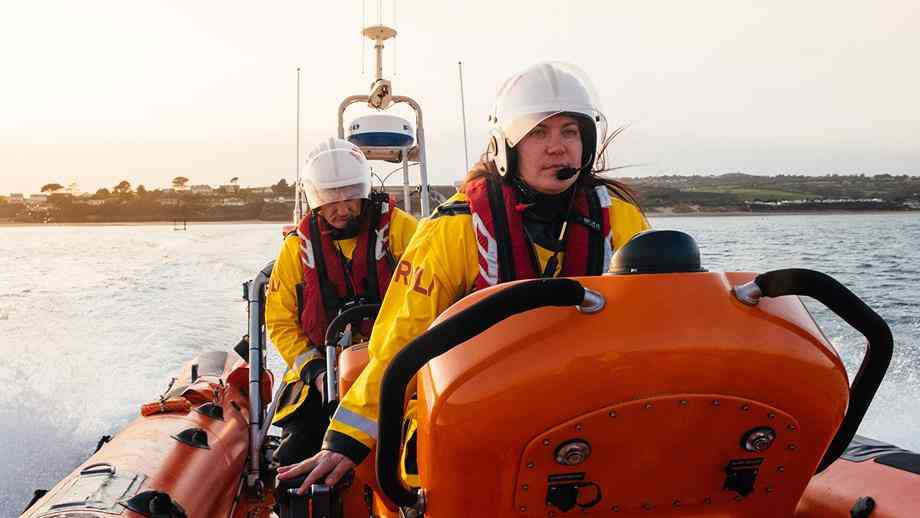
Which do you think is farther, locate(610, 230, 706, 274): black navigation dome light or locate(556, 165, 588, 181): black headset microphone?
locate(556, 165, 588, 181): black headset microphone

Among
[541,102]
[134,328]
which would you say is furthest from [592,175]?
[134,328]

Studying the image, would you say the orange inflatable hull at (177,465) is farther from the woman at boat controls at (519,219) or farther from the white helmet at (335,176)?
the white helmet at (335,176)

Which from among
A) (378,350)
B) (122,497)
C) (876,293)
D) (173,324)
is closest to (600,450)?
(378,350)

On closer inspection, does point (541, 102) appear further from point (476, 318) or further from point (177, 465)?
point (177, 465)

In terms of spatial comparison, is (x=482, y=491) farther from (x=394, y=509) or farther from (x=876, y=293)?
(x=876, y=293)

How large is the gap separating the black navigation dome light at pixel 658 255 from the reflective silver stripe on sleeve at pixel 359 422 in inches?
24.6

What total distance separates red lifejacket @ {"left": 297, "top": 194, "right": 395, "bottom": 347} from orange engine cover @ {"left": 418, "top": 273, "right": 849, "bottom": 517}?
220cm

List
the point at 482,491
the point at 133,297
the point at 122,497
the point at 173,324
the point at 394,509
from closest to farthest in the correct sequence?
the point at 482,491
the point at 394,509
the point at 122,497
the point at 173,324
the point at 133,297

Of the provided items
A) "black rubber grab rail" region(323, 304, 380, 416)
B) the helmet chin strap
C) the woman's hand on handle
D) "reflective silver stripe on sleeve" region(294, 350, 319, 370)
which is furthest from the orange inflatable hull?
the woman's hand on handle

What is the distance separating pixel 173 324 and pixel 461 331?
28.7ft

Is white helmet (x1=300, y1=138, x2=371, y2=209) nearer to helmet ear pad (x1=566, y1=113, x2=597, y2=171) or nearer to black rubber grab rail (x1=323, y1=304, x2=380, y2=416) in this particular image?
black rubber grab rail (x1=323, y1=304, x2=380, y2=416)

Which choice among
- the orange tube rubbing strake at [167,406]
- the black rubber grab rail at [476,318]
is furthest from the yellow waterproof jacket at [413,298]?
the orange tube rubbing strake at [167,406]

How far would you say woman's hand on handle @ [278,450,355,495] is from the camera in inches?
56.7

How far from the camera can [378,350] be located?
5.35 ft
